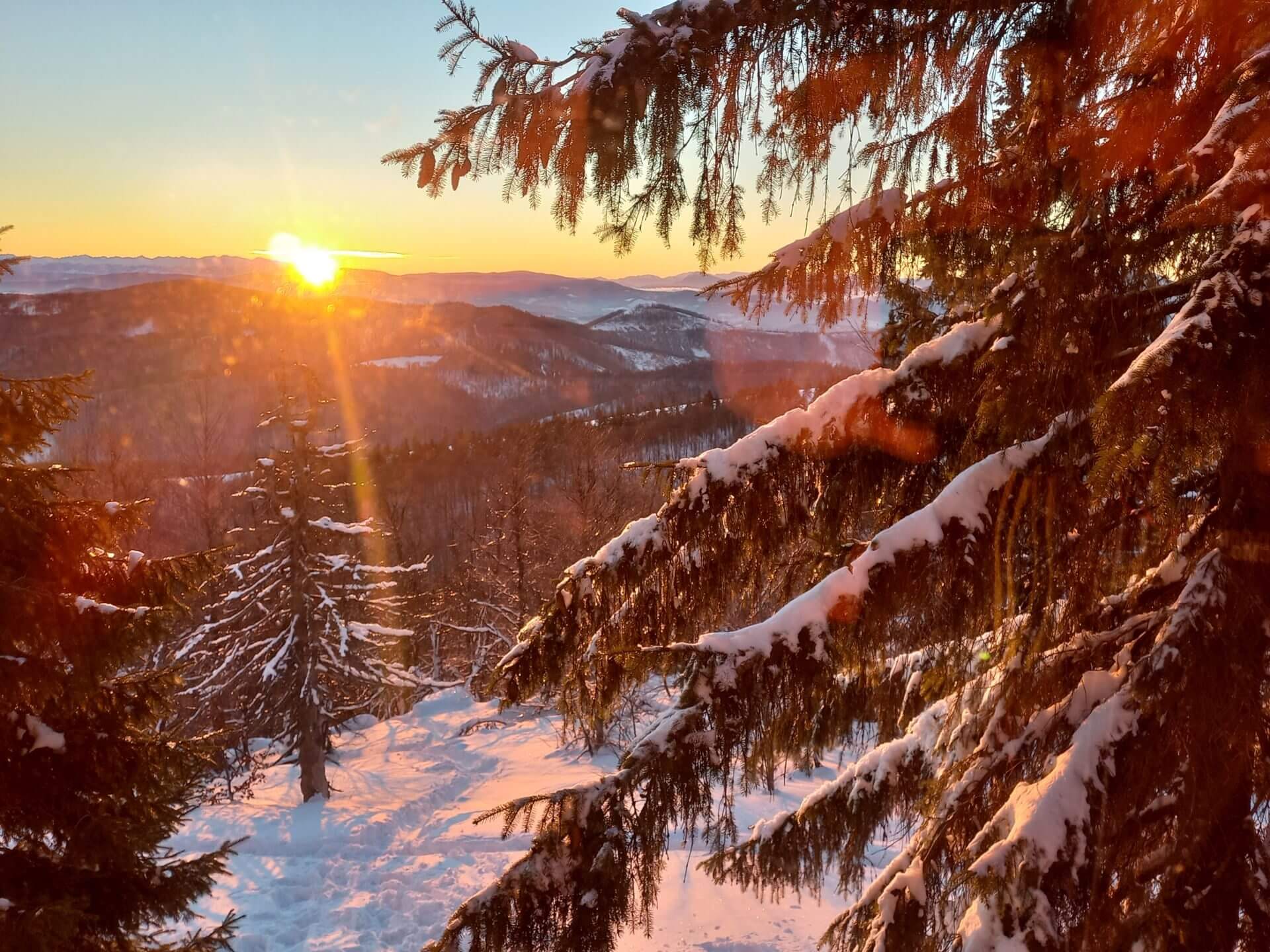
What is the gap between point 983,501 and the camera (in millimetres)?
1936

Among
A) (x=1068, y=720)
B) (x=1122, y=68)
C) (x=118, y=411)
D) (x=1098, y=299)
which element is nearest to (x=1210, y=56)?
(x=1122, y=68)

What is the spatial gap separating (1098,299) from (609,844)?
2.00 meters

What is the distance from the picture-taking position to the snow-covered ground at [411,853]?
8.79 m

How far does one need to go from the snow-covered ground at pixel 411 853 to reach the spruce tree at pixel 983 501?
3.63m

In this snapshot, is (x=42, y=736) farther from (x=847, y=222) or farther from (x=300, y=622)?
(x=300, y=622)

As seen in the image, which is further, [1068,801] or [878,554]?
[878,554]

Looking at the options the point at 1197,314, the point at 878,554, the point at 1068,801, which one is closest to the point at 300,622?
the point at 878,554

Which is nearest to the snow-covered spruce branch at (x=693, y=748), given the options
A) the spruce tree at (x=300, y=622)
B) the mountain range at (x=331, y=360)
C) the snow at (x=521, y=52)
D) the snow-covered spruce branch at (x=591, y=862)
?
the snow-covered spruce branch at (x=591, y=862)

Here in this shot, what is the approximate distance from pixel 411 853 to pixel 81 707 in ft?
28.4

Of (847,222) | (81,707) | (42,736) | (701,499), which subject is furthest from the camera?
(81,707)

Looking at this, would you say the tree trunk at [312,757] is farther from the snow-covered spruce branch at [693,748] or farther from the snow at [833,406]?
the snow at [833,406]

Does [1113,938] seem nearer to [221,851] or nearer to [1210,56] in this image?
[1210,56]

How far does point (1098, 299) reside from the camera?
6.77ft

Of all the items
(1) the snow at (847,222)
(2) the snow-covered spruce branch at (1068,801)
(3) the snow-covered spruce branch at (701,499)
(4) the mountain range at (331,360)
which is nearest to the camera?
(2) the snow-covered spruce branch at (1068,801)
